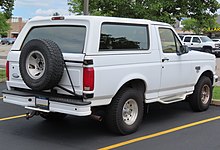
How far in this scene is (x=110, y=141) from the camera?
6066 mm

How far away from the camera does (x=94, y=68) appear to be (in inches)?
223

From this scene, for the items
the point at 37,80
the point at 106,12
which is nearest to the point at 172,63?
the point at 37,80

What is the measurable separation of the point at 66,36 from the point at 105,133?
73.3 inches

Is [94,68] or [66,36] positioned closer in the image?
[94,68]

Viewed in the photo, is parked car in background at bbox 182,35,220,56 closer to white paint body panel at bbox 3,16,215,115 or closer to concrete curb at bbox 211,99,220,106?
concrete curb at bbox 211,99,220,106

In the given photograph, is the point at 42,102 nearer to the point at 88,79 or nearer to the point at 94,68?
the point at 88,79

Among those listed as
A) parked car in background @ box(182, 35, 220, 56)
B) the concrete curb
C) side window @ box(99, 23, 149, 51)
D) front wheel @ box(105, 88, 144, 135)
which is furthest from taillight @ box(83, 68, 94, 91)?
parked car in background @ box(182, 35, 220, 56)

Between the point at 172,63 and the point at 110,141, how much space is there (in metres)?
2.23

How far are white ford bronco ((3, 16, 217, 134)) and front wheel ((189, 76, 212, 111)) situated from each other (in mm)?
977

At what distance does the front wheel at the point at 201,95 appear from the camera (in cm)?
830

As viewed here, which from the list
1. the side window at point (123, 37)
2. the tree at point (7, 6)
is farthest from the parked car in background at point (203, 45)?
the side window at point (123, 37)

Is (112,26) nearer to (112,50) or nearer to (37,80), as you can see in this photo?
(112,50)

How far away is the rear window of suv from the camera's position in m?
5.99

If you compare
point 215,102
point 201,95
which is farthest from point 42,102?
point 215,102
